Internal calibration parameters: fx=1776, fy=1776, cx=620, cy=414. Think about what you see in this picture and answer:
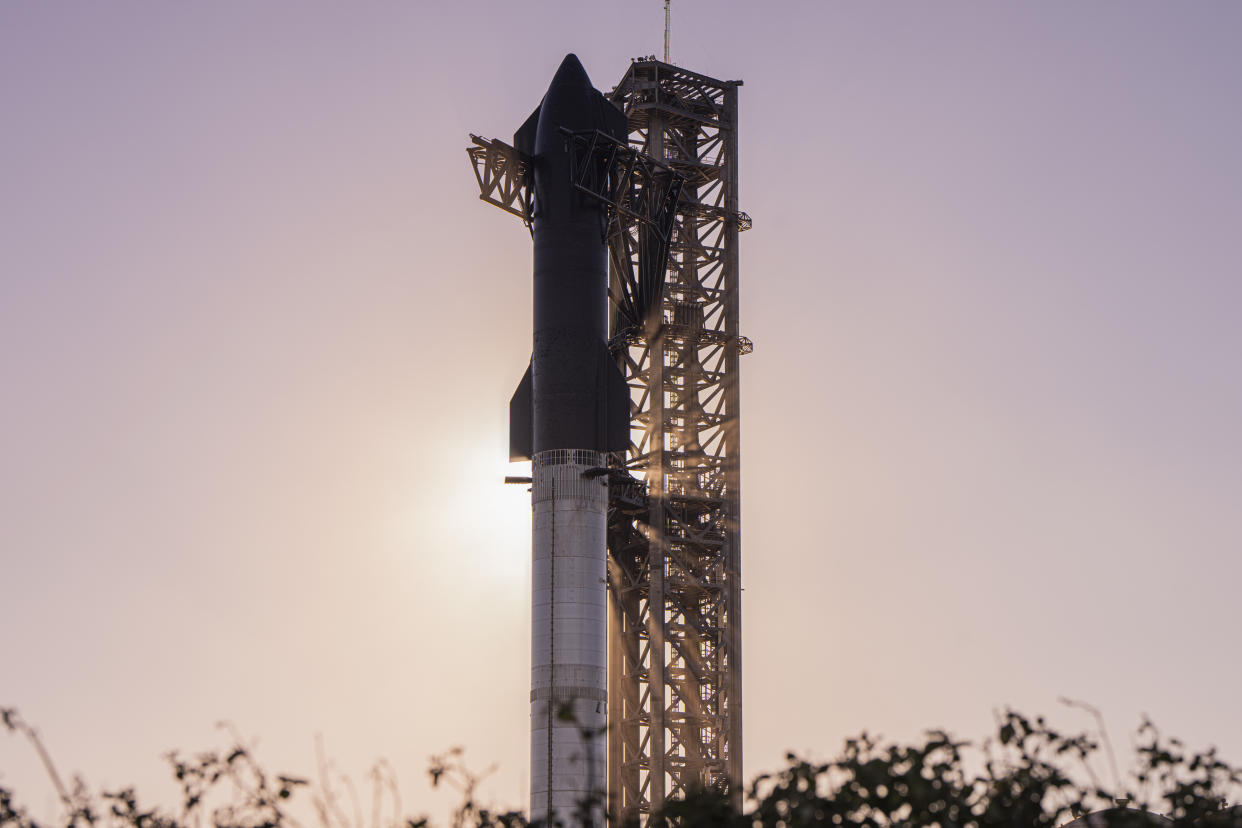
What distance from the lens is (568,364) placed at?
68.2 metres

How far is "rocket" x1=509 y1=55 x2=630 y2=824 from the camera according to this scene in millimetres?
64875

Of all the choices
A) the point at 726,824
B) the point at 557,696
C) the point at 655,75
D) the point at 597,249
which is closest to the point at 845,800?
the point at 726,824

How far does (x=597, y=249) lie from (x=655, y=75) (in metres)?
18.7

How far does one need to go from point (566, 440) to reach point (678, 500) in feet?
51.0

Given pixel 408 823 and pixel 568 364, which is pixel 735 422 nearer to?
pixel 568 364

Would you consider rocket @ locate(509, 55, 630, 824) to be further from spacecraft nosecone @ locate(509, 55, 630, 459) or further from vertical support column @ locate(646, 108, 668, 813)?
vertical support column @ locate(646, 108, 668, 813)

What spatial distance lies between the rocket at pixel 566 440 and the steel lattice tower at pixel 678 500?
22.5 feet

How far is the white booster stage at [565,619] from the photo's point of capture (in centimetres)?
6425

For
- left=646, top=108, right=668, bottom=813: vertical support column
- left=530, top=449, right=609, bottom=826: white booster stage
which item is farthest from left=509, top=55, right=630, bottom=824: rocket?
left=646, top=108, right=668, bottom=813: vertical support column

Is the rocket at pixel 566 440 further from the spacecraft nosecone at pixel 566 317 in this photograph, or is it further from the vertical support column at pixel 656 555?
the vertical support column at pixel 656 555

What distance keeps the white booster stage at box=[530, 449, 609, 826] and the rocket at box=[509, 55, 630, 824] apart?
0.12 ft

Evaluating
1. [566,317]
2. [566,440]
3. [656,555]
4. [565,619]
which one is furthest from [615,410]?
[656,555]

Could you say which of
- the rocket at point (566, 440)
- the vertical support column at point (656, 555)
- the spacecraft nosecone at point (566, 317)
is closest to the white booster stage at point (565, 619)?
the rocket at point (566, 440)

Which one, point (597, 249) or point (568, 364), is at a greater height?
point (597, 249)
